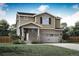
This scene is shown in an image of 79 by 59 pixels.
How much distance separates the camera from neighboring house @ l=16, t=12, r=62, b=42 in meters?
10.4

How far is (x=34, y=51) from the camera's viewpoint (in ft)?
34.1

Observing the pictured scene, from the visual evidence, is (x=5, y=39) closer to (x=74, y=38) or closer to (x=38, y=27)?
(x=38, y=27)

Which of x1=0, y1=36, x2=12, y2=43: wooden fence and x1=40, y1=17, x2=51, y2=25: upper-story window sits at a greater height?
x1=40, y1=17, x2=51, y2=25: upper-story window

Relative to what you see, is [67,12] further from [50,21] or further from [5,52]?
[5,52]

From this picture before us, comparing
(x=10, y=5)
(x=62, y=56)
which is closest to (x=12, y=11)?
(x=10, y=5)

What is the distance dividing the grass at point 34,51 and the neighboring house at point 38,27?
115mm

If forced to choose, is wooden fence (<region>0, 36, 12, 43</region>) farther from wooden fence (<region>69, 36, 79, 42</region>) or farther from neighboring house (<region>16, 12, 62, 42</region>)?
wooden fence (<region>69, 36, 79, 42</region>)

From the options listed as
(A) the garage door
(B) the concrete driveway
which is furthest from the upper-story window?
(B) the concrete driveway

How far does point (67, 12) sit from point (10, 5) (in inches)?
26.8

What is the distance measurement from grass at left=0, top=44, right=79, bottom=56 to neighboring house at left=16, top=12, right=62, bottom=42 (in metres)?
0.11

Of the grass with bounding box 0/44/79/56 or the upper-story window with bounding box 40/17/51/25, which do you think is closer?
the grass with bounding box 0/44/79/56

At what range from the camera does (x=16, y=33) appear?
10453 millimetres

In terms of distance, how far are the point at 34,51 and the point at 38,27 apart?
0.30 meters

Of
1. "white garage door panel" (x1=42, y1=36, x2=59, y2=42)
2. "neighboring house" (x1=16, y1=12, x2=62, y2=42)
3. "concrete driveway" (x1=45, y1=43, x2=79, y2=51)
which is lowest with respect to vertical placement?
"concrete driveway" (x1=45, y1=43, x2=79, y2=51)
